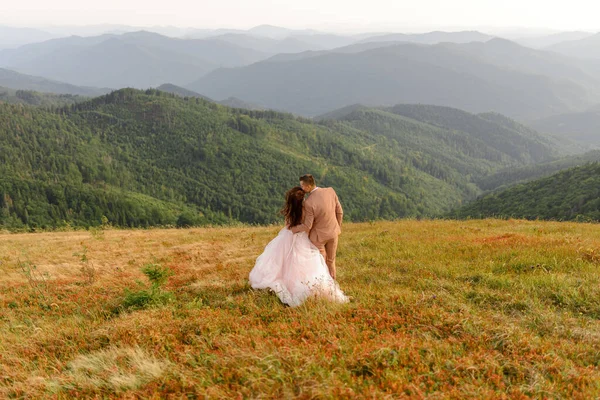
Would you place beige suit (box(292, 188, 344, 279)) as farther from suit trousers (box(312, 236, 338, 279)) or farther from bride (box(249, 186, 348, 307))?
bride (box(249, 186, 348, 307))

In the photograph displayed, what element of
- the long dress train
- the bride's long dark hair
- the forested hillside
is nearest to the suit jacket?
the bride's long dark hair

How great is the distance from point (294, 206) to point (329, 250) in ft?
5.38

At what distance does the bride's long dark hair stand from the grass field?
1.94m

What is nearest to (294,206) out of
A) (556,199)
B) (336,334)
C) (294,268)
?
(294,268)

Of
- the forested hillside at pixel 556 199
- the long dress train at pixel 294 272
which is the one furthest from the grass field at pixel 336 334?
the forested hillside at pixel 556 199

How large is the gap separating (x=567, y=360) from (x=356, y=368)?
2997mm

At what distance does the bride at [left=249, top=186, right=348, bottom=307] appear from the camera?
25.0 feet

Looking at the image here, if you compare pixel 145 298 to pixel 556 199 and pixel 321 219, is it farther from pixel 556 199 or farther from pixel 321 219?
pixel 556 199

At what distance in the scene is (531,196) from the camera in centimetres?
7544

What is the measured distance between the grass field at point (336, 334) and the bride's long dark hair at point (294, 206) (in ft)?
6.36

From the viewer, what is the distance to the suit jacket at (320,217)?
7758 mm

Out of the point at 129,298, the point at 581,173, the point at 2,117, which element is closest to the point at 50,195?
the point at 2,117

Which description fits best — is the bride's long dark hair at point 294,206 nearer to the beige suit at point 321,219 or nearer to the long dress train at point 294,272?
the beige suit at point 321,219

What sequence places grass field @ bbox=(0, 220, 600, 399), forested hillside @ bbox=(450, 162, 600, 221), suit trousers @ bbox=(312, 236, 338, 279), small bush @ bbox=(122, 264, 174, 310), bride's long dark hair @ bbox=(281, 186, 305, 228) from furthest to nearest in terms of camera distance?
forested hillside @ bbox=(450, 162, 600, 221) < suit trousers @ bbox=(312, 236, 338, 279) < bride's long dark hair @ bbox=(281, 186, 305, 228) < small bush @ bbox=(122, 264, 174, 310) < grass field @ bbox=(0, 220, 600, 399)
